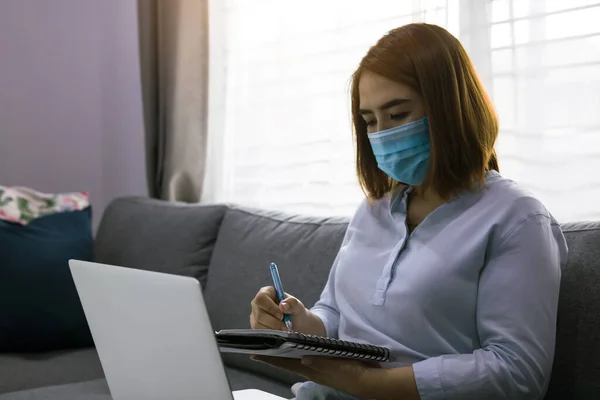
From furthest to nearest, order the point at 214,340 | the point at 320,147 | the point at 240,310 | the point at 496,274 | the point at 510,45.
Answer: the point at 320,147 < the point at 240,310 < the point at 510,45 < the point at 496,274 < the point at 214,340

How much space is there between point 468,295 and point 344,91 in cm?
111

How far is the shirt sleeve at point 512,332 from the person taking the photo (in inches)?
45.6

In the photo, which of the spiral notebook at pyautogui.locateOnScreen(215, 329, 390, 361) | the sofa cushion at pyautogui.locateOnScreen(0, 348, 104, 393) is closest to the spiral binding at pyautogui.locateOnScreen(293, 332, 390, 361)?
the spiral notebook at pyautogui.locateOnScreen(215, 329, 390, 361)

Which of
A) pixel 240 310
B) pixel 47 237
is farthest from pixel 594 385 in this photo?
pixel 47 237

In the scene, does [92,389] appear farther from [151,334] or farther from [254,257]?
[151,334]

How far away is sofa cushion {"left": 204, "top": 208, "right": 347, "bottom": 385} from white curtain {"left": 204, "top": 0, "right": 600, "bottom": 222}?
0.78ft

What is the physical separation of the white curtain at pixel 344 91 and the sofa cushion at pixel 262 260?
0.78 ft

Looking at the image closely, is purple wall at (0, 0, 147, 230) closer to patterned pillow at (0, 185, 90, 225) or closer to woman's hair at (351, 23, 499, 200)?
patterned pillow at (0, 185, 90, 225)

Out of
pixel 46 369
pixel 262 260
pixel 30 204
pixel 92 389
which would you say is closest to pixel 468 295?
pixel 262 260

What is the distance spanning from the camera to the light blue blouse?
117cm

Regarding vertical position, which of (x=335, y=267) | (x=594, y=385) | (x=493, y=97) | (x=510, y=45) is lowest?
(x=594, y=385)

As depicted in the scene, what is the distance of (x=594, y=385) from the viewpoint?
1.30 metres

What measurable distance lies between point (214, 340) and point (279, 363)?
20 cm

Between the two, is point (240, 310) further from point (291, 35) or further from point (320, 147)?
point (291, 35)
